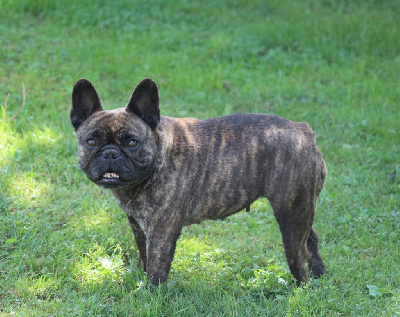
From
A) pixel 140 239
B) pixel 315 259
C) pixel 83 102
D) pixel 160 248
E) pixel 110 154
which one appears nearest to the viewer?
pixel 110 154

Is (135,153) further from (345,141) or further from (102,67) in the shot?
(102,67)

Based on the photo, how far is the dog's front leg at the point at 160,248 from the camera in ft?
15.3

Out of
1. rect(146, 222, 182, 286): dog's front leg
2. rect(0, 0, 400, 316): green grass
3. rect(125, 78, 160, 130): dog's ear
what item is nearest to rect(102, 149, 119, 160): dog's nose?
rect(125, 78, 160, 130): dog's ear

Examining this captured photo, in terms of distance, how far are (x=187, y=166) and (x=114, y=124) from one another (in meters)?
0.75

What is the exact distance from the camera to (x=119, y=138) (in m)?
4.55

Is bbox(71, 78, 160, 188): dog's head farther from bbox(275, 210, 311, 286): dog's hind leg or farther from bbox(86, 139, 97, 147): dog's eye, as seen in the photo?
bbox(275, 210, 311, 286): dog's hind leg

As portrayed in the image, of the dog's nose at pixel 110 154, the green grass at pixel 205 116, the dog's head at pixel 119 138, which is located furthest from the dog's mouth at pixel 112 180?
the green grass at pixel 205 116

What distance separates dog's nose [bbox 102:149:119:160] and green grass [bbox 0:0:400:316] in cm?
121

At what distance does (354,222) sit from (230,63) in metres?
4.99

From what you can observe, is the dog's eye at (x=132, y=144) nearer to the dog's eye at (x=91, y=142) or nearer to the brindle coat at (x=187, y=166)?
the brindle coat at (x=187, y=166)

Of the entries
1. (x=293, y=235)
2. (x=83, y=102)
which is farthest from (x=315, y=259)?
(x=83, y=102)

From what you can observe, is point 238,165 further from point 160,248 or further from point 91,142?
point 91,142

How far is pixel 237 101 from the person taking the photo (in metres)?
9.25

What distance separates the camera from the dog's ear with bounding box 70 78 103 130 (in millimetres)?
4738
